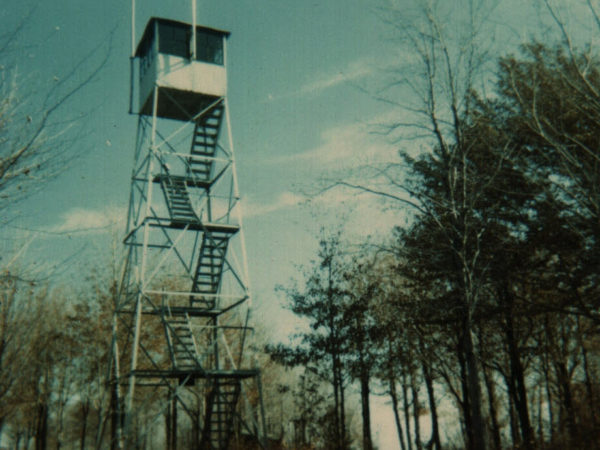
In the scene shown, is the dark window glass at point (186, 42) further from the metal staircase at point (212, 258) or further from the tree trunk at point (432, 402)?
the tree trunk at point (432, 402)

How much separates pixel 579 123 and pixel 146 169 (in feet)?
42.3

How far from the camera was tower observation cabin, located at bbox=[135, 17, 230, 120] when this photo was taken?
16266 mm

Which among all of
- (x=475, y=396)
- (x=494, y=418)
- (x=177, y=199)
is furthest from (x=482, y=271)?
(x=494, y=418)

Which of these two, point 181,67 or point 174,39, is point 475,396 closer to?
point 181,67

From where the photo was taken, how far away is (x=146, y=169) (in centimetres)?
1680

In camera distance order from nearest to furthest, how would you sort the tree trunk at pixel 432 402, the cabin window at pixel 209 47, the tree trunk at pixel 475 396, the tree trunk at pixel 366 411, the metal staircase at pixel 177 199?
the tree trunk at pixel 475 396, the metal staircase at pixel 177 199, the cabin window at pixel 209 47, the tree trunk at pixel 366 411, the tree trunk at pixel 432 402

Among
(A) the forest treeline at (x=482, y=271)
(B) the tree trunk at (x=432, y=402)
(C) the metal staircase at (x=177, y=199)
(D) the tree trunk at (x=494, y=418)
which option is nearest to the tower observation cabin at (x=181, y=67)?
(C) the metal staircase at (x=177, y=199)

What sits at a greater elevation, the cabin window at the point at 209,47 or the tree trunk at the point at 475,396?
the cabin window at the point at 209,47

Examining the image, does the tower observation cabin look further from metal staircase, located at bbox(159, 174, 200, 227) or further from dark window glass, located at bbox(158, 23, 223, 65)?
metal staircase, located at bbox(159, 174, 200, 227)

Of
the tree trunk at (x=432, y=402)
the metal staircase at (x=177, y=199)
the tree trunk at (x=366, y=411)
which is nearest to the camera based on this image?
the metal staircase at (x=177, y=199)

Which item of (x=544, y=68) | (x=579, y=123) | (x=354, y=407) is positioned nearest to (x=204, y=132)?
(x=544, y=68)

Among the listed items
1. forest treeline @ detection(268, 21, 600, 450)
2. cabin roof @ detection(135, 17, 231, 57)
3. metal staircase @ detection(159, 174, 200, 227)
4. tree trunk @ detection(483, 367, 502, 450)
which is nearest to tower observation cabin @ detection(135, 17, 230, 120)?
cabin roof @ detection(135, 17, 231, 57)

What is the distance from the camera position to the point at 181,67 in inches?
649

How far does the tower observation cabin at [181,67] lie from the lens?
16266 mm
